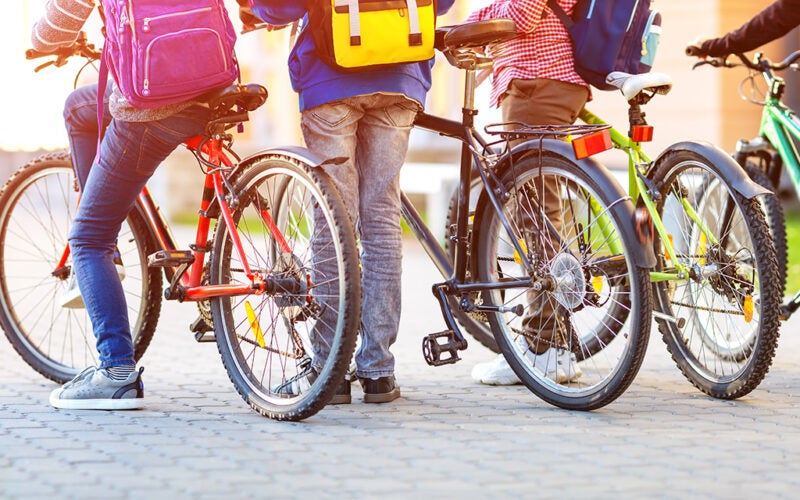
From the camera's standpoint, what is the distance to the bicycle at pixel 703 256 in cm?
510

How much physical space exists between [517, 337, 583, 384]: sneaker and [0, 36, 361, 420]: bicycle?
2.54ft

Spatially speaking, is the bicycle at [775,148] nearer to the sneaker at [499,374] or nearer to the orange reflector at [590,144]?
the sneaker at [499,374]

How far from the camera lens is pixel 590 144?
4.93m

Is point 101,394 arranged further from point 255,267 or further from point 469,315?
point 469,315

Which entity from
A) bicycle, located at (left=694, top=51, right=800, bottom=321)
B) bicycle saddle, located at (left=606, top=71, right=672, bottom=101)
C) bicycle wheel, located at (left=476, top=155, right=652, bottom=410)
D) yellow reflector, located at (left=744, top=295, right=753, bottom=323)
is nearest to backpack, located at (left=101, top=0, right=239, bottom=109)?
bicycle wheel, located at (left=476, top=155, right=652, bottom=410)

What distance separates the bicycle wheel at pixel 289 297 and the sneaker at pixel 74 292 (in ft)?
1.85

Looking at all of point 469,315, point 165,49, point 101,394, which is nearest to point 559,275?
point 469,315

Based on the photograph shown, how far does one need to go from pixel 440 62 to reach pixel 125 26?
42.2 feet

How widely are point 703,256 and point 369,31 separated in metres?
1.49

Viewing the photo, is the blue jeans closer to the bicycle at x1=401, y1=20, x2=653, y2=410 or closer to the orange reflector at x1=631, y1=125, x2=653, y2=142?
the bicycle at x1=401, y1=20, x2=653, y2=410

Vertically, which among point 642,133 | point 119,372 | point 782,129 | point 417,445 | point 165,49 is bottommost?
point 417,445

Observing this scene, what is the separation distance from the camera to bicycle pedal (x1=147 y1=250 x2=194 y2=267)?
17.1 feet

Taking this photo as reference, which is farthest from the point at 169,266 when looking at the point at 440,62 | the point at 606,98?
the point at 440,62

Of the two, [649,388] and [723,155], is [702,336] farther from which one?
[723,155]
